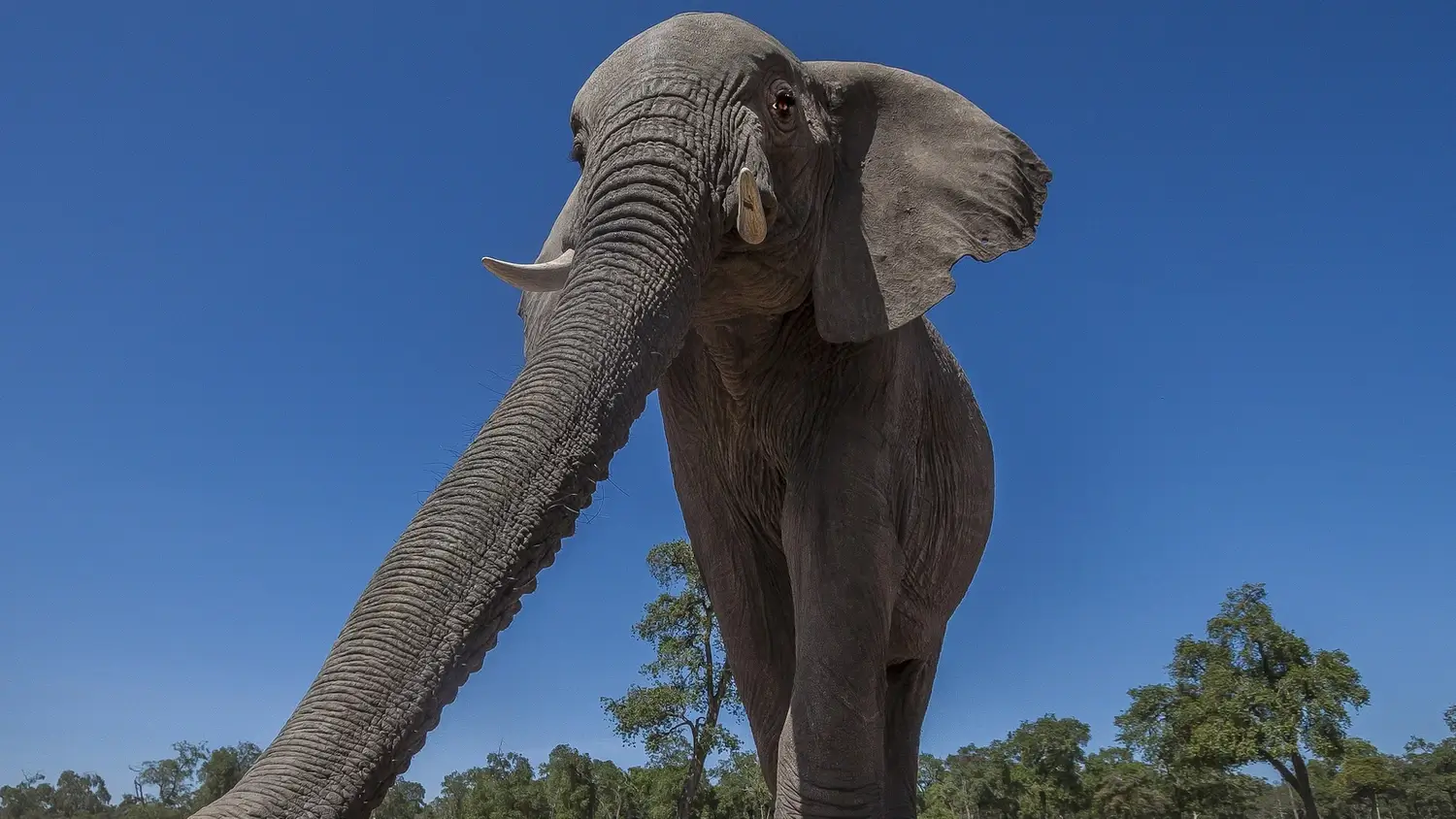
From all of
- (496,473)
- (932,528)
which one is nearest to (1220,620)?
(932,528)

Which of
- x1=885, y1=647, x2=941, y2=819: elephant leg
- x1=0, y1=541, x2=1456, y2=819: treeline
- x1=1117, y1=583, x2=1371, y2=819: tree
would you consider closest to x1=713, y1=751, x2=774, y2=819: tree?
x1=0, y1=541, x2=1456, y2=819: treeline

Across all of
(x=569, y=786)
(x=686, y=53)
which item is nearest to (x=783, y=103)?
(x=686, y=53)

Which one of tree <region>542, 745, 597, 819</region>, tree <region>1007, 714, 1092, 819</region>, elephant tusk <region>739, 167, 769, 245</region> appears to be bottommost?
elephant tusk <region>739, 167, 769, 245</region>

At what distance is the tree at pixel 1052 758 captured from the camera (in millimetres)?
63562

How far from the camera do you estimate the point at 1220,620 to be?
42.1m

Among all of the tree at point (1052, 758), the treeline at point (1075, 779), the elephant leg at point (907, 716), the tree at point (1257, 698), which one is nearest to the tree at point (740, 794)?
the treeline at point (1075, 779)

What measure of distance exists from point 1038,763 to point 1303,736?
28864 mm

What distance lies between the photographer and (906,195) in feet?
12.7

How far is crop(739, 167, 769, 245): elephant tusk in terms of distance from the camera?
3.13 m

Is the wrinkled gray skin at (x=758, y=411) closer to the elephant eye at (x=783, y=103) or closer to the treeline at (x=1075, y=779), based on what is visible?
the elephant eye at (x=783, y=103)

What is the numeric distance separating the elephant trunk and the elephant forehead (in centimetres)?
36

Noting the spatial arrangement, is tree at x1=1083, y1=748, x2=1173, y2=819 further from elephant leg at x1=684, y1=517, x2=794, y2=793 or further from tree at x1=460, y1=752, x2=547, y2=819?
elephant leg at x1=684, y1=517, x2=794, y2=793

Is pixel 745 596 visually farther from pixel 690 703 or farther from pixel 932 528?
pixel 690 703

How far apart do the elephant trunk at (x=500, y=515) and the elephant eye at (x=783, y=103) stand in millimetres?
532
